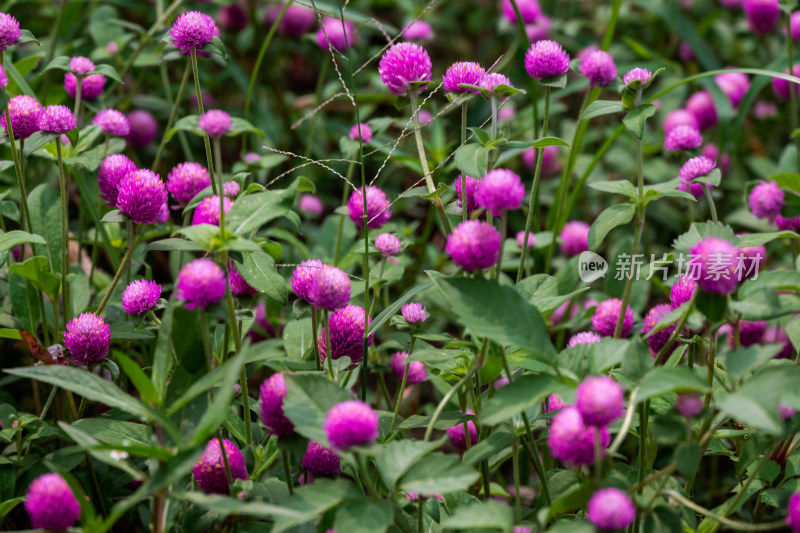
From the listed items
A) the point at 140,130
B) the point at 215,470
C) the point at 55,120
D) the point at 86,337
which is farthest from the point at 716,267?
the point at 140,130

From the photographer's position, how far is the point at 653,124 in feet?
10.4

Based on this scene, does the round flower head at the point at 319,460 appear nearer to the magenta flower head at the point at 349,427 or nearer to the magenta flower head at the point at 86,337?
the magenta flower head at the point at 349,427

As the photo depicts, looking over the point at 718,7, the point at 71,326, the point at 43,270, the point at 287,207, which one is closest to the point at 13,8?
the point at 43,270

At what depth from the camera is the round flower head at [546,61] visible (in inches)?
51.9

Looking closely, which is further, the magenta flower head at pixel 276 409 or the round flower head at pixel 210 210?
the round flower head at pixel 210 210

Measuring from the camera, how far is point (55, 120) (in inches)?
52.8

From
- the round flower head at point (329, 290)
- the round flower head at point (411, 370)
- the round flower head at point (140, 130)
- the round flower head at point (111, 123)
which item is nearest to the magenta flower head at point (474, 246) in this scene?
the round flower head at point (329, 290)

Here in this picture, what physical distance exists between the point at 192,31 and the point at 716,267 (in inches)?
36.3

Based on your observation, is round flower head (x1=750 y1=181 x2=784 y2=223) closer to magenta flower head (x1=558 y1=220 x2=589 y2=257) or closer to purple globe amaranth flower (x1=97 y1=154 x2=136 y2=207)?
magenta flower head (x1=558 y1=220 x2=589 y2=257)

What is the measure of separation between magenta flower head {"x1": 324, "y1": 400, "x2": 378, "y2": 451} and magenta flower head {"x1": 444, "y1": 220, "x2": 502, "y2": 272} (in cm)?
22

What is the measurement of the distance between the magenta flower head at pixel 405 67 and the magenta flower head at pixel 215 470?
0.64 metres

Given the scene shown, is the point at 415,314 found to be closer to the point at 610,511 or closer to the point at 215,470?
the point at 215,470

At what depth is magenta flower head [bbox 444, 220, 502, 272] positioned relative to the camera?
0.95 m

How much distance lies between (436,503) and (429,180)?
533mm
